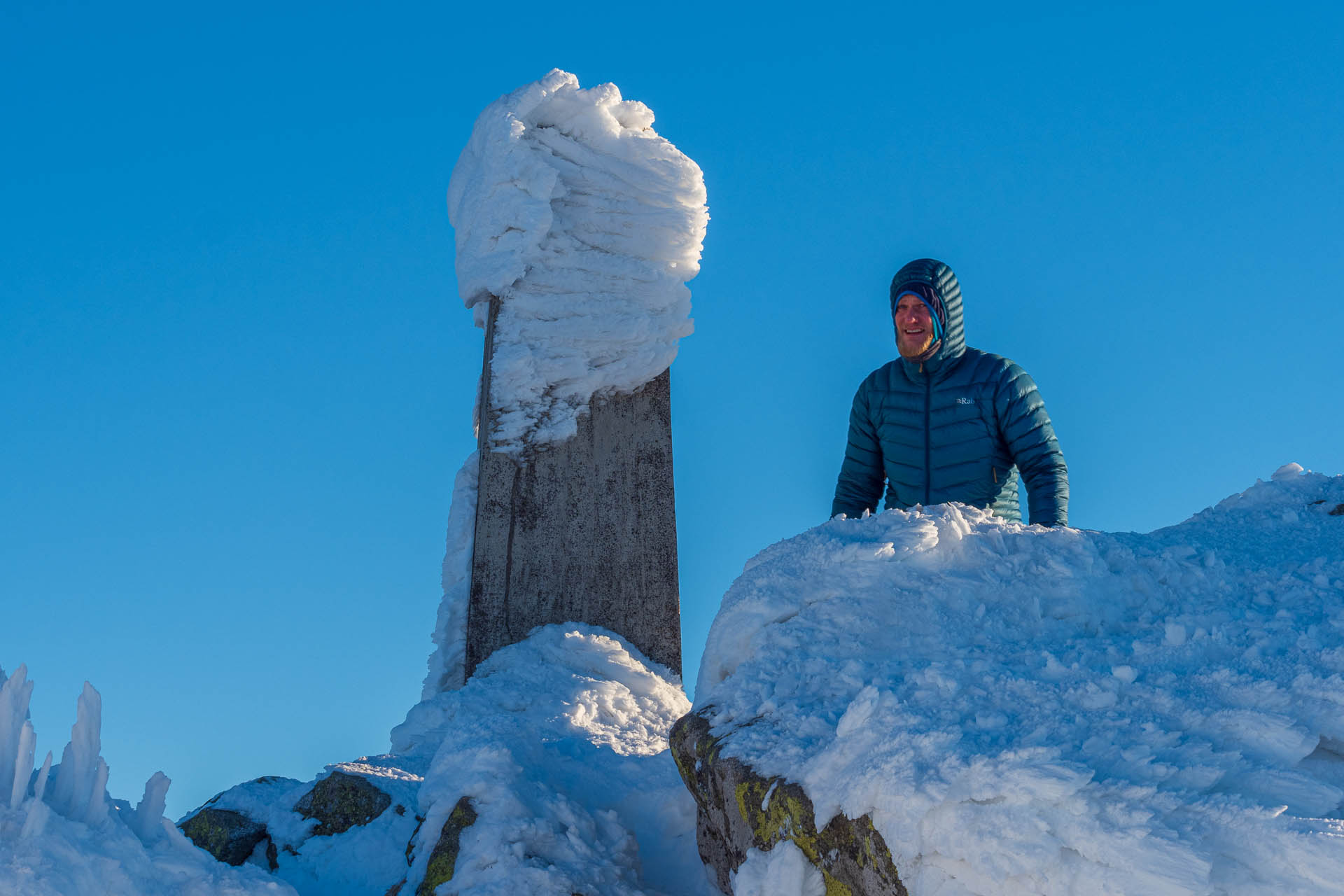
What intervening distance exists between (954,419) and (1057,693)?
1934 millimetres

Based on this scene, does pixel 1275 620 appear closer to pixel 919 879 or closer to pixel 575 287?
pixel 919 879

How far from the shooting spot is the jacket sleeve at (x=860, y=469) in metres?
4.44

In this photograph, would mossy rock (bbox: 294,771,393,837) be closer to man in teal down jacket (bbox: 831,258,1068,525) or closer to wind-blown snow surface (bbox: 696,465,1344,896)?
wind-blown snow surface (bbox: 696,465,1344,896)

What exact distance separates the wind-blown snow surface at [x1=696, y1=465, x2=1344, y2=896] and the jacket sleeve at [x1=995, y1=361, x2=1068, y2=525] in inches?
18.4

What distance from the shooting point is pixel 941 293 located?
4.07 m

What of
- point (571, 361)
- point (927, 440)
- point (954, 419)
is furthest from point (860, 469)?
point (571, 361)

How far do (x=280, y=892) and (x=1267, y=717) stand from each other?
218cm

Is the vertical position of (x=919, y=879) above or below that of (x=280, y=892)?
above

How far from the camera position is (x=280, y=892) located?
2561mm

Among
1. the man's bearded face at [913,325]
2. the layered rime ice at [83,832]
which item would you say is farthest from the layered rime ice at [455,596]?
the layered rime ice at [83,832]

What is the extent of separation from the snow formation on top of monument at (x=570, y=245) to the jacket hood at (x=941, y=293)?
58.5 inches

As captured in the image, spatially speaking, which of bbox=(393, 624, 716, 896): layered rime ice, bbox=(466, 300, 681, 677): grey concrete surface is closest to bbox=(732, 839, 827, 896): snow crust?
bbox=(393, 624, 716, 896): layered rime ice

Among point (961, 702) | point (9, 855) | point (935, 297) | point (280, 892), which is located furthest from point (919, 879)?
point (935, 297)

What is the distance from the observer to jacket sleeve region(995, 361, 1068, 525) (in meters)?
3.92
